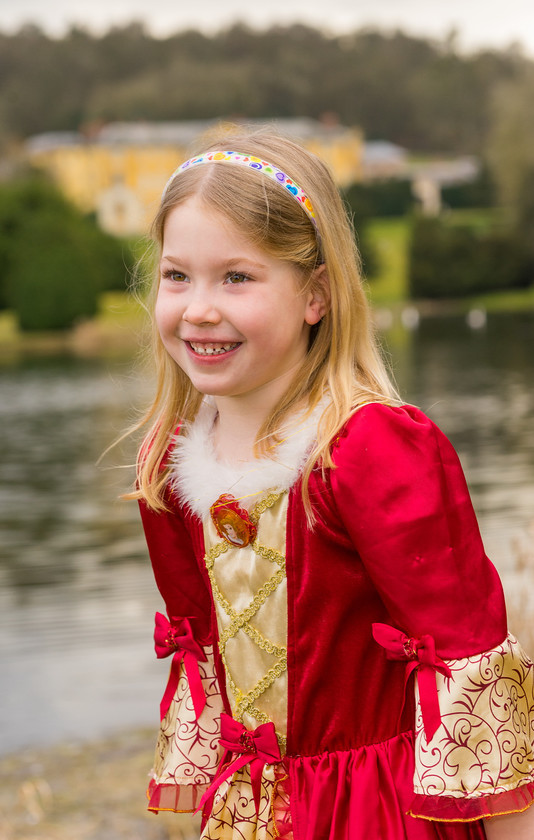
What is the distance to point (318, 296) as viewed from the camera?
1513mm

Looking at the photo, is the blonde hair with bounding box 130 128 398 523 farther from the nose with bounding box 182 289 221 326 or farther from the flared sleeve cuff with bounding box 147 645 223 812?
the flared sleeve cuff with bounding box 147 645 223 812

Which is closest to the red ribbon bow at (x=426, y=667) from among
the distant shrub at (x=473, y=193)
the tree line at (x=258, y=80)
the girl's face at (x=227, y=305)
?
the girl's face at (x=227, y=305)

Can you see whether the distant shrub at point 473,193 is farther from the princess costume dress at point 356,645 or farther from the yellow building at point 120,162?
the princess costume dress at point 356,645

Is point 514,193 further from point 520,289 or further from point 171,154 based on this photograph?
point 171,154

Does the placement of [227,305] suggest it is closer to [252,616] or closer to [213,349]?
[213,349]

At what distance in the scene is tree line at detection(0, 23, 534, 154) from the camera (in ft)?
229

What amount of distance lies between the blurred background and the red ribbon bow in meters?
0.46

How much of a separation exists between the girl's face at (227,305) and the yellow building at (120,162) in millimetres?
56293

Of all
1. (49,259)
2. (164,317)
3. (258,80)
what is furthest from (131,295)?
(258,80)

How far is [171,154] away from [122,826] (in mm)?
61954

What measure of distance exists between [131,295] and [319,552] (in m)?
0.76

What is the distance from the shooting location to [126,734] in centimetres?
412

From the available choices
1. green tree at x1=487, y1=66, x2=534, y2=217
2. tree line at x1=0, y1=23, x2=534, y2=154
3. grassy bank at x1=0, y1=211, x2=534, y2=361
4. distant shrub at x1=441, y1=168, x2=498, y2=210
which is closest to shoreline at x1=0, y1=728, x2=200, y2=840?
grassy bank at x1=0, y1=211, x2=534, y2=361

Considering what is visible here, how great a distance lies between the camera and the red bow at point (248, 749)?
1.48 m
